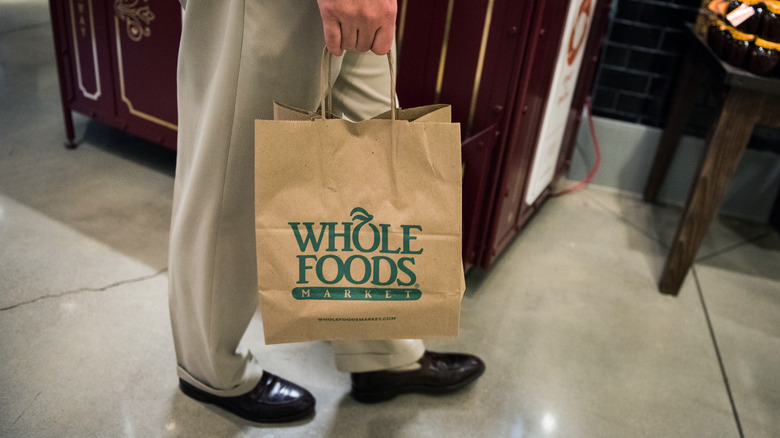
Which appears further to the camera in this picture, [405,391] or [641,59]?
[641,59]

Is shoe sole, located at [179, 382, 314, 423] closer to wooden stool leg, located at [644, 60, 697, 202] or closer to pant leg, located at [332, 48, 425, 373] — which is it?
pant leg, located at [332, 48, 425, 373]

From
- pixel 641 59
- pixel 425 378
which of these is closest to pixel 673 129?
pixel 641 59

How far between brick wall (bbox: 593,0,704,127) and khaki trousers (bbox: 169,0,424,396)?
1.57 meters

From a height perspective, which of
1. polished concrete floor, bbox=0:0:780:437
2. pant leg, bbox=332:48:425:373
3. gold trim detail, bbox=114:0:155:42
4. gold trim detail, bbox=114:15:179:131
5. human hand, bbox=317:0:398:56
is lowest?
polished concrete floor, bbox=0:0:780:437

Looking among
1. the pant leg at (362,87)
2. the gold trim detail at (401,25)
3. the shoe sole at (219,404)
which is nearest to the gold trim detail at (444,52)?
the gold trim detail at (401,25)

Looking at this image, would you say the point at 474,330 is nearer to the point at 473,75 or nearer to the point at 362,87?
the point at 473,75

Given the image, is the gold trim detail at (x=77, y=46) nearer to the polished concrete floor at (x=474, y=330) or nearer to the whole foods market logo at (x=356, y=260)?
the polished concrete floor at (x=474, y=330)

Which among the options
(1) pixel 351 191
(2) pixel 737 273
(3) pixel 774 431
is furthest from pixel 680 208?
(1) pixel 351 191

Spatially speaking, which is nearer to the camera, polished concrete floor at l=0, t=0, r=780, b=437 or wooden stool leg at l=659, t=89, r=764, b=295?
A: polished concrete floor at l=0, t=0, r=780, b=437

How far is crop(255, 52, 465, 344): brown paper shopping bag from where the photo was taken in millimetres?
814

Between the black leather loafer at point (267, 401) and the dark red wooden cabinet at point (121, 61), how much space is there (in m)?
1.09

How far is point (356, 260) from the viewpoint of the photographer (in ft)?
2.84

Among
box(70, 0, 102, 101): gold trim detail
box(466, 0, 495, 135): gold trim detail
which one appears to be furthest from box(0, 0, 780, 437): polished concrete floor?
box(466, 0, 495, 135): gold trim detail

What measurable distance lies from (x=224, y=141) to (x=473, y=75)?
0.71 metres
